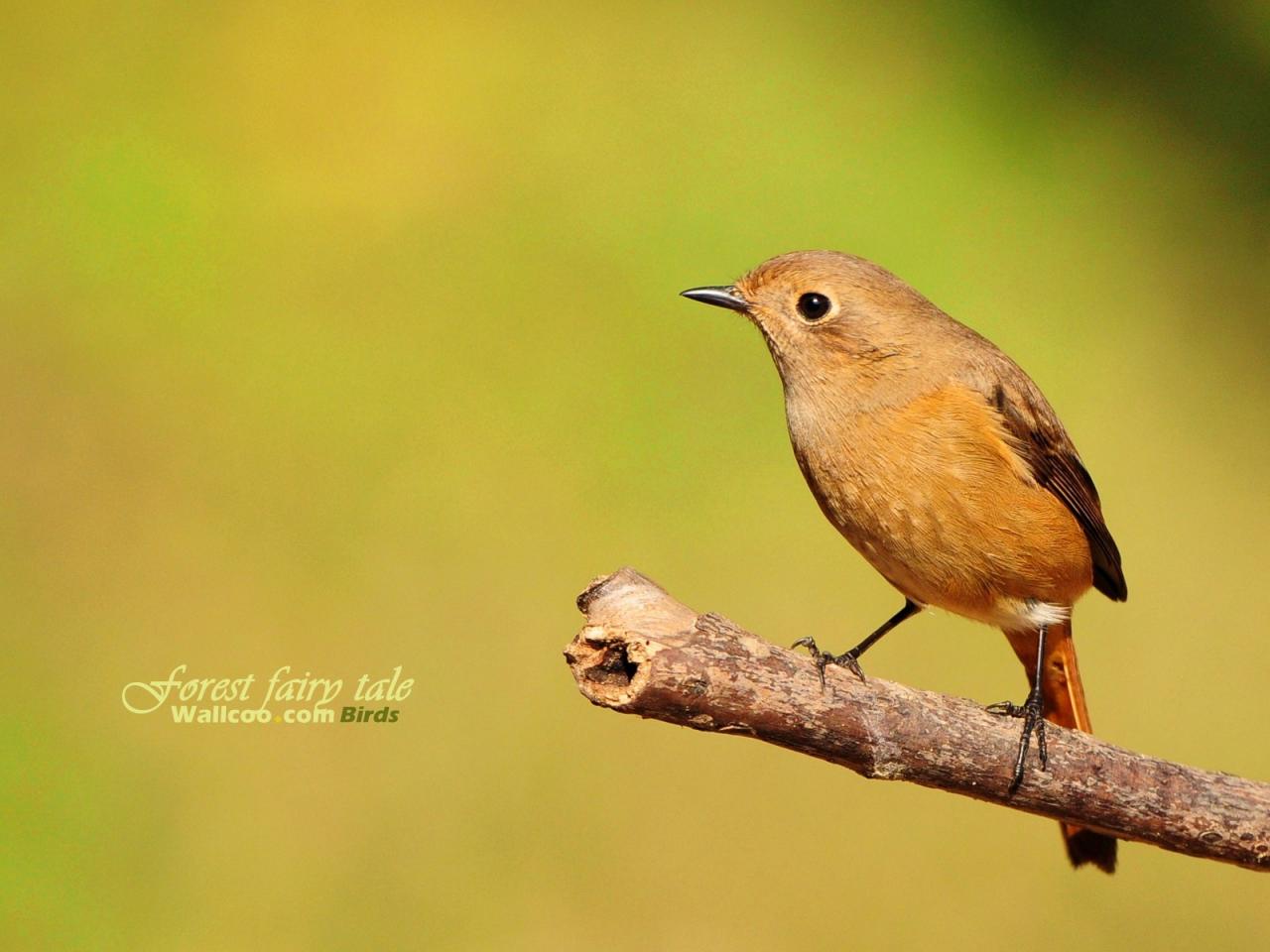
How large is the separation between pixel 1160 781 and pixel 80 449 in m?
4.20

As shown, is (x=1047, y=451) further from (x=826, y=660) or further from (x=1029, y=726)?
(x=826, y=660)

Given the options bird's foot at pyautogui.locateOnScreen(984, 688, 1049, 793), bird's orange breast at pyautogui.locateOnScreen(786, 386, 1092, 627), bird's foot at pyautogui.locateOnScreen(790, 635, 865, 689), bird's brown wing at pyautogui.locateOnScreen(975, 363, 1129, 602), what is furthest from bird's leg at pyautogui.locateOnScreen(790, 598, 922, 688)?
bird's brown wing at pyautogui.locateOnScreen(975, 363, 1129, 602)

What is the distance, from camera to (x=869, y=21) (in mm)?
6648

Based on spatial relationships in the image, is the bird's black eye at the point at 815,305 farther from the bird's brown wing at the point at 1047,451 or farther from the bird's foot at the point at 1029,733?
the bird's foot at the point at 1029,733

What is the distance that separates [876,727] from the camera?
2730mm

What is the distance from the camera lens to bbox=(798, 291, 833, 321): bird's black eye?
10.8 feet

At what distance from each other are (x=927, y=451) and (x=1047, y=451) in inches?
16.9

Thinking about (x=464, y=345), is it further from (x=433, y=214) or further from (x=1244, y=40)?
(x=1244, y=40)

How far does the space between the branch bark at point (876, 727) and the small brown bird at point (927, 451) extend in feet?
0.36

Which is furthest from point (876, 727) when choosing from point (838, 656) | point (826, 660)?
point (838, 656)

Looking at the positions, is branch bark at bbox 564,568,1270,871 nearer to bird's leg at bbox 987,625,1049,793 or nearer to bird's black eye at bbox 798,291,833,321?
bird's leg at bbox 987,625,1049,793

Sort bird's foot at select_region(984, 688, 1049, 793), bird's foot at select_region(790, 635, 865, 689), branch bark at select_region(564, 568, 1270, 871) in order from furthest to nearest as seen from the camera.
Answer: bird's foot at select_region(984, 688, 1049, 793), bird's foot at select_region(790, 635, 865, 689), branch bark at select_region(564, 568, 1270, 871)

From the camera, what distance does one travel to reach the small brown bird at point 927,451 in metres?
3.10

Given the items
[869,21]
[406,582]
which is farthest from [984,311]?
[406,582]
